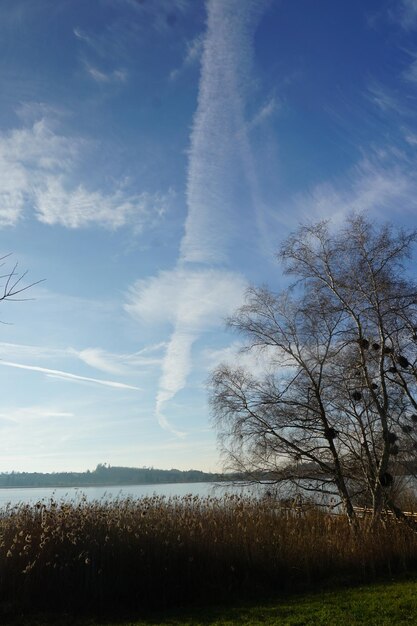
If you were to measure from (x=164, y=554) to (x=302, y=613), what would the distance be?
276cm

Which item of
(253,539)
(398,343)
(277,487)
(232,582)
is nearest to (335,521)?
(277,487)

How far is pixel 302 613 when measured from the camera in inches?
292

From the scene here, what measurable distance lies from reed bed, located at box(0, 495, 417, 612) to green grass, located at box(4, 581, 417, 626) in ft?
2.21

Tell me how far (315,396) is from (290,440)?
1.56 m

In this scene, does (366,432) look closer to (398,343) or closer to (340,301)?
(398,343)

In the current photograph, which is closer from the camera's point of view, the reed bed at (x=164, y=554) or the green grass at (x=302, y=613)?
the green grass at (x=302, y=613)

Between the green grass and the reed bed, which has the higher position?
the reed bed

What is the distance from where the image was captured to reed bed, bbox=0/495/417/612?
8.38m

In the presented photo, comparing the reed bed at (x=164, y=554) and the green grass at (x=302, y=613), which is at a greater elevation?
the reed bed at (x=164, y=554)

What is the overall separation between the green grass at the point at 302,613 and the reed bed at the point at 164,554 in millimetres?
675

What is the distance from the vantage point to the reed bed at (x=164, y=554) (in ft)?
27.5

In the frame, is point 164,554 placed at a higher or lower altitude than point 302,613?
higher

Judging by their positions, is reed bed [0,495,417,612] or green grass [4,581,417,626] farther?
reed bed [0,495,417,612]

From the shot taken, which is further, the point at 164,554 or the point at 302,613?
the point at 164,554
